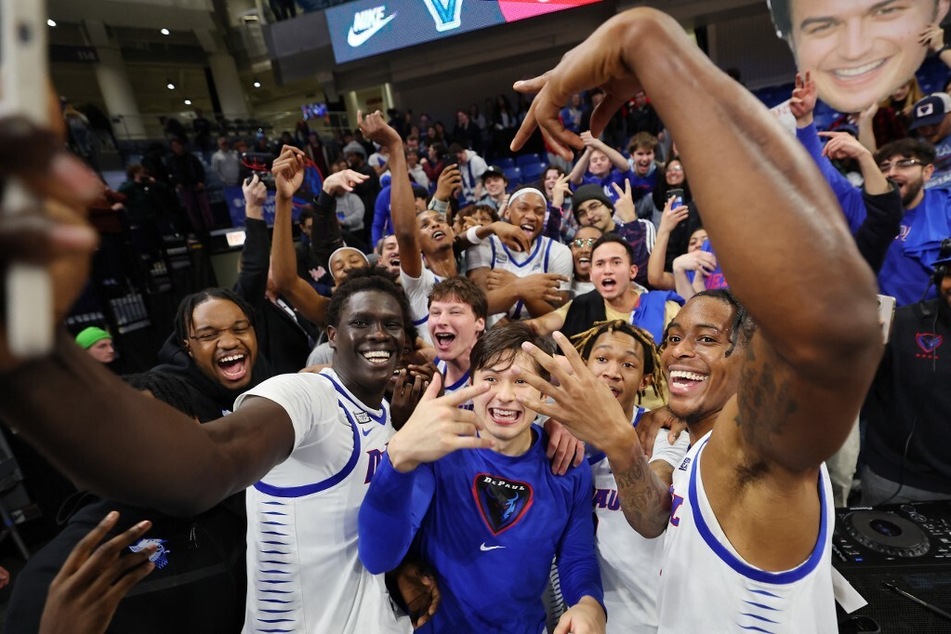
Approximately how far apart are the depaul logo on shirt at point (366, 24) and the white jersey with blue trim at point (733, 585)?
14676 mm

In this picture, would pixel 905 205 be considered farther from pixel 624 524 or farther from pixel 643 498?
pixel 643 498

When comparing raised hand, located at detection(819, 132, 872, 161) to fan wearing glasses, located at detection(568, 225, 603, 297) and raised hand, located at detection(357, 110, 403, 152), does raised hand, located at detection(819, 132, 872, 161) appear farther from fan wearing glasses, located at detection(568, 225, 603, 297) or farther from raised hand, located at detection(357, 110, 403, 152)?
raised hand, located at detection(357, 110, 403, 152)

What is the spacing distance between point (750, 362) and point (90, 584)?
151 cm

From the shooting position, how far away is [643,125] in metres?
10.4

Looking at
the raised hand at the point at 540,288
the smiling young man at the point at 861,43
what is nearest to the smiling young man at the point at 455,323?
the raised hand at the point at 540,288

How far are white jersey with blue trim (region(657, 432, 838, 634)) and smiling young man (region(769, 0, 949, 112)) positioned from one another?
7177 millimetres

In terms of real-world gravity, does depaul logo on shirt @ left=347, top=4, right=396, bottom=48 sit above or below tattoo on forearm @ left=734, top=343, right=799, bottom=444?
above

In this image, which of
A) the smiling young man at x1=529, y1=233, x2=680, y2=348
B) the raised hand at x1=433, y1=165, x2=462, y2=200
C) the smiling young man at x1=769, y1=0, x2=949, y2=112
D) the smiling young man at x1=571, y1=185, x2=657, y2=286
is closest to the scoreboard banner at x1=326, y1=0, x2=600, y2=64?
the smiling young man at x1=769, y1=0, x2=949, y2=112

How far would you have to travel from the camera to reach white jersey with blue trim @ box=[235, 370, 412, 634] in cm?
169

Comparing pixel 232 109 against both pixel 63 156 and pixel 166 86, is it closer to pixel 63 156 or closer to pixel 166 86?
pixel 166 86

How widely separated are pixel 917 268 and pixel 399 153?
3.79 metres

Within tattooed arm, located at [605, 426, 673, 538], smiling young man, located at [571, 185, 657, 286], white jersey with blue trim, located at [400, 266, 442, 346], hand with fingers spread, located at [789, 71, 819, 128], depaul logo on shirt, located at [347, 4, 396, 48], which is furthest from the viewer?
depaul logo on shirt, located at [347, 4, 396, 48]

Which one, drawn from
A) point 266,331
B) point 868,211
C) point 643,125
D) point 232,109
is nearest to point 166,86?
point 232,109

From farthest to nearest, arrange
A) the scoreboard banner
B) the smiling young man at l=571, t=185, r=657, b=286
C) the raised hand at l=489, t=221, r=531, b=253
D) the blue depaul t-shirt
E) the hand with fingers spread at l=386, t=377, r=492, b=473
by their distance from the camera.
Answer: the scoreboard banner < the smiling young man at l=571, t=185, r=657, b=286 < the raised hand at l=489, t=221, r=531, b=253 < the blue depaul t-shirt < the hand with fingers spread at l=386, t=377, r=492, b=473
